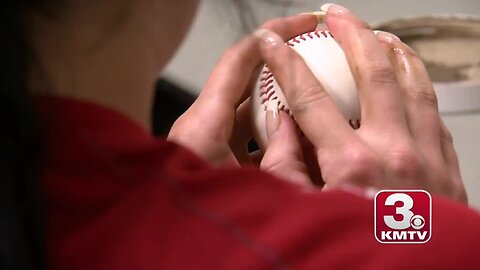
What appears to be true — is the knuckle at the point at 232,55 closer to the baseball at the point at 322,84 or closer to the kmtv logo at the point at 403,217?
the baseball at the point at 322,84

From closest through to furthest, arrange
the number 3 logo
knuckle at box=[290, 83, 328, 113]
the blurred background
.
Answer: the number 3 logo, knuckle at box=[290, 83, 328, 113], the blurred background

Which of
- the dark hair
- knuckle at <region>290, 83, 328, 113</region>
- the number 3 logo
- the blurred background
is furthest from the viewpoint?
the blurred background

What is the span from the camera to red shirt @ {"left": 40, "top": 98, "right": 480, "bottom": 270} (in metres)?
0.28

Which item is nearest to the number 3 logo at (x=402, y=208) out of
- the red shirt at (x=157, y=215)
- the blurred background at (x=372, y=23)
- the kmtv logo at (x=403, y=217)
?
the kmtv logo at (x=403, y=217)

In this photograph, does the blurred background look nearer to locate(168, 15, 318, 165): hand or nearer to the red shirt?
locate(168, 15, 318, 165): hand

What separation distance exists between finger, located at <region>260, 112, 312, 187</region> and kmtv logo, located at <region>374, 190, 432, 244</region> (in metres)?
0.08

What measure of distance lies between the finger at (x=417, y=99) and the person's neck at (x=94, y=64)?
0.26 meters

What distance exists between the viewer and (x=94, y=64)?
12.0 inches

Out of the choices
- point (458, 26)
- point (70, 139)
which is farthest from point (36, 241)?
point (458, 26)

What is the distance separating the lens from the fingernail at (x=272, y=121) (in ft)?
1.78

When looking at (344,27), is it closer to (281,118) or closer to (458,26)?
(281,118)

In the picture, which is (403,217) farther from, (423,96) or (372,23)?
(372,23)

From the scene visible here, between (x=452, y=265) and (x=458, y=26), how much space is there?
2.40 feet

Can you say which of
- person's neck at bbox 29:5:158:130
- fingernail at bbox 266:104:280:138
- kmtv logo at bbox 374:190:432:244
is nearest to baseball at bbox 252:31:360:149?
fingernail at bbox 266:104:280:138
